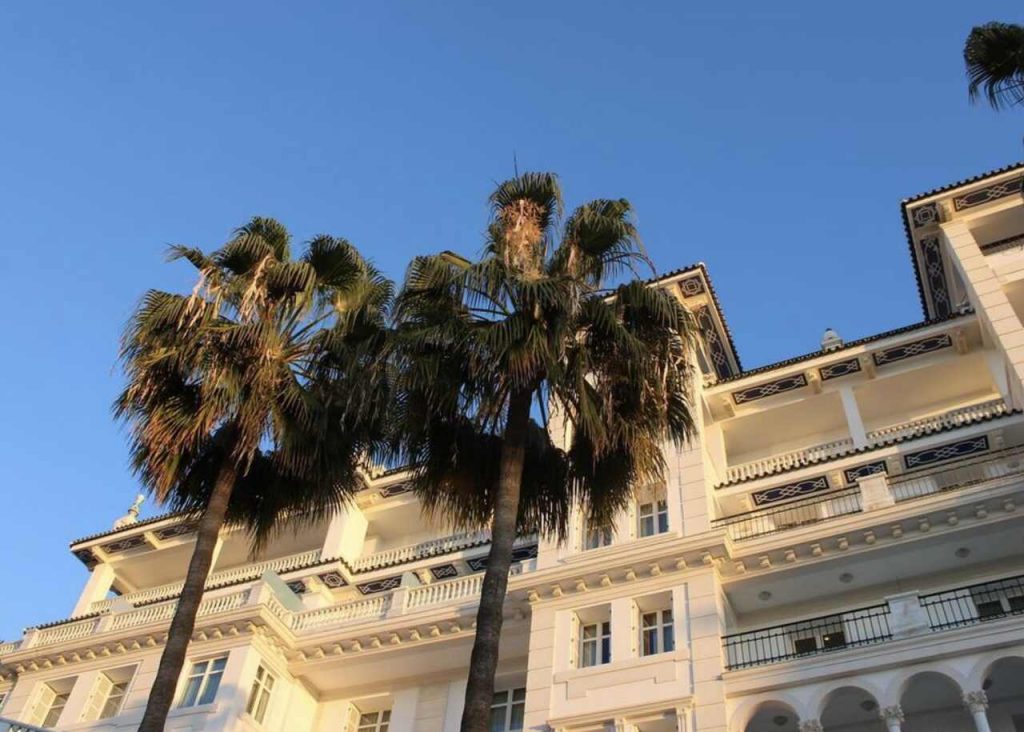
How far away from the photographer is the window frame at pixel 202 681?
91.2 ft

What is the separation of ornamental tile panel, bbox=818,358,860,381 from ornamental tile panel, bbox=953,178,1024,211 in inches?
242

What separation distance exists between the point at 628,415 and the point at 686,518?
9.67m

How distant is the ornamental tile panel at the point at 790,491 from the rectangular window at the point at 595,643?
6288 millimetres

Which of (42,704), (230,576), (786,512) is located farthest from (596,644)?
(42,704)

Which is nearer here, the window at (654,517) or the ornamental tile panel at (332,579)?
the window at (654,517)

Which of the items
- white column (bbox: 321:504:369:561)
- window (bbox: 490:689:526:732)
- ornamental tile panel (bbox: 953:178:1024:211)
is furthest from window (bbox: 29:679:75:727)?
ornamental tile panel (bbox: 953:178:1024:211)

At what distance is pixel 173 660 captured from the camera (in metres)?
15.8

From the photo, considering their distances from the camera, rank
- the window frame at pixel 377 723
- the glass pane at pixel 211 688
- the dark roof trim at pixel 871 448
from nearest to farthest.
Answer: the dark roof trim at pixel 871 448 < the glass pane at pixel 211 688 < the window frame at pixel 377 723

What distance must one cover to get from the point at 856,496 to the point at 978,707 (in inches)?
279

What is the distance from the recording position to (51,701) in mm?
32062

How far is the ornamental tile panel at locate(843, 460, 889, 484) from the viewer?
1087 inches

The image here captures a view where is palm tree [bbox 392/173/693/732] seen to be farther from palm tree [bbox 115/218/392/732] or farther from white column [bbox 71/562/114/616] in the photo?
white column [bbox 71/562/114/616]

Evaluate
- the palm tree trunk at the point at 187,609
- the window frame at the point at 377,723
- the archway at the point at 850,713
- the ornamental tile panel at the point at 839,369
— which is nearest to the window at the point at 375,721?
the window frame at the point at 377,723

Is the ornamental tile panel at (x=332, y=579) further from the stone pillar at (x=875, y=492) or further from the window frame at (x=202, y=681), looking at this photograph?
the stone pillar at (x=875, y=492)
